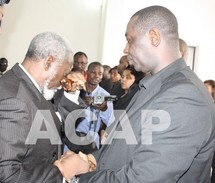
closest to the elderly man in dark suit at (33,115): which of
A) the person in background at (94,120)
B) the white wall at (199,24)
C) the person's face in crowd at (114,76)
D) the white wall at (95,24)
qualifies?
the person in background at (94,120)

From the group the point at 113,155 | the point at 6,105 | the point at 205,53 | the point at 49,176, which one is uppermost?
the point at 6,105

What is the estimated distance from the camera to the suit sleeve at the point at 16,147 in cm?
130

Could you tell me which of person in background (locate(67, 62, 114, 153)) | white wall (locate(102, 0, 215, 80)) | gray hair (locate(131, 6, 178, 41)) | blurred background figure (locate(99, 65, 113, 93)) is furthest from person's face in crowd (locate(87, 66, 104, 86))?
white wall (locate(102, 0, 215, 80))

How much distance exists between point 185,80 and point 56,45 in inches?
28.6

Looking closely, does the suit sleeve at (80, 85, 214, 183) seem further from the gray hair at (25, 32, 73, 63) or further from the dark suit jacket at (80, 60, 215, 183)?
the gray hair at (25, 32, 73, 63)

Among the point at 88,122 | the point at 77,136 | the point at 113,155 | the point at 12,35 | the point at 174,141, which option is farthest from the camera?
the point at 12,35

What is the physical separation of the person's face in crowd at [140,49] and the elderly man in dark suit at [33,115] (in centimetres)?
37

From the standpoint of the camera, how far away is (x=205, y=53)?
7770mm

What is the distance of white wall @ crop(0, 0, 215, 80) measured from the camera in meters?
6.78

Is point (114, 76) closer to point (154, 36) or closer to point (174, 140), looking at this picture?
point (154, 36)

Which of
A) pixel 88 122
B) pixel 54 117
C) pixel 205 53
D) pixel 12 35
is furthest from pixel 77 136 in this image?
pixel 205 53

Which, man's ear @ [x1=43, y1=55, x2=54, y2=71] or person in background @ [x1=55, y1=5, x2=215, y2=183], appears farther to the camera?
man's ear @ [x1=43, y1=55, x2=54, y2=71]

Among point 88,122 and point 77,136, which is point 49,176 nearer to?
point 77,136

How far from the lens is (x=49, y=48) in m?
1.58
